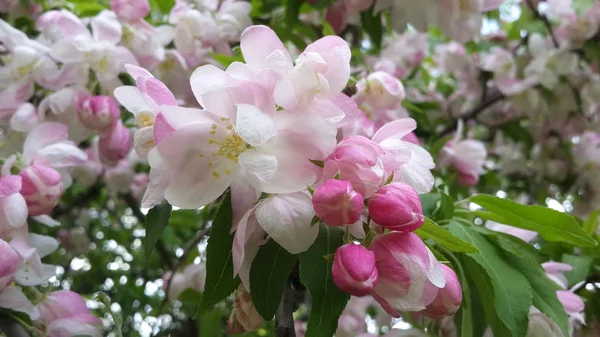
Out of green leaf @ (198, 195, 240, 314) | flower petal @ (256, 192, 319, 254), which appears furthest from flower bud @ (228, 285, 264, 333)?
flower petal @ (256, 192, 319, 254)

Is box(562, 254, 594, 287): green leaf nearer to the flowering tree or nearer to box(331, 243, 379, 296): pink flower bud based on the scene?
the flowering tree

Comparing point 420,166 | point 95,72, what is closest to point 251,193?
point 420,166

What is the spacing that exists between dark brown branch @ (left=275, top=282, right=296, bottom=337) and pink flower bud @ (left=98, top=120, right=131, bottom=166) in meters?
0.70

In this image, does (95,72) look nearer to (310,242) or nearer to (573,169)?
(310,242)

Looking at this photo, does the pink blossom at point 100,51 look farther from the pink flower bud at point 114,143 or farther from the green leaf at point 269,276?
the green leaf at point 269,276

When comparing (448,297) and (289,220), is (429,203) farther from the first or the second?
(289,220)

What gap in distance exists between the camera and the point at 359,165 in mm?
696

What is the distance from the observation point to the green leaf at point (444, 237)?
0.74 meters

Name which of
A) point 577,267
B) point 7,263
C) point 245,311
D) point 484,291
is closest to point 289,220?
point 245,311

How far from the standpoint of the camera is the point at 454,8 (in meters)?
1.48

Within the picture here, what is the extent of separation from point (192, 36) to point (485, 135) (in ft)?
6.69

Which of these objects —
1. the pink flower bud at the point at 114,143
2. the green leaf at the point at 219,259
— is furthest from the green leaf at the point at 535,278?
the pink flower bud at the point at 114,143

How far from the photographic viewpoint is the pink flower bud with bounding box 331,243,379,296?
67cm

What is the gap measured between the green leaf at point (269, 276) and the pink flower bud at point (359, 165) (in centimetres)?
13
